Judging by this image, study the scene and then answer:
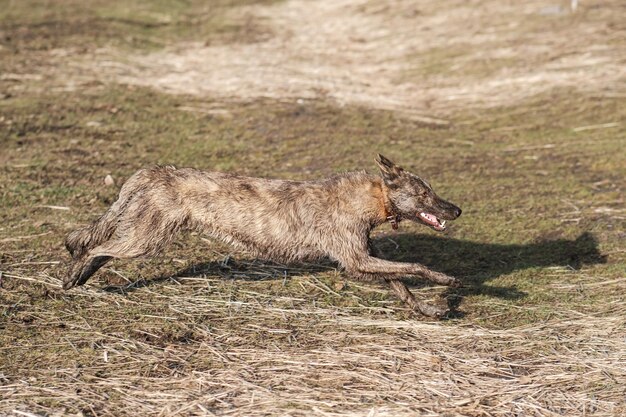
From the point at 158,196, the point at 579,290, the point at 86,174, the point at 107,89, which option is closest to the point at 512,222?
the point at 579,290

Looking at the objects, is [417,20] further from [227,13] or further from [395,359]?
[395,359]

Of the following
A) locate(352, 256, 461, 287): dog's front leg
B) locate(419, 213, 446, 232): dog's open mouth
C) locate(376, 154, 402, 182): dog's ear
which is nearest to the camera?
locate(352, 256, 461, 287): dog's front leg

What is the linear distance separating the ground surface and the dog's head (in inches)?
28.9

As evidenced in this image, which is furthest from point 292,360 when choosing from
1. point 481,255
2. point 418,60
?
point 418,60

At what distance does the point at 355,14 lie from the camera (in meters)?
24.3

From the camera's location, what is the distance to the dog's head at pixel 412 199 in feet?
27.0

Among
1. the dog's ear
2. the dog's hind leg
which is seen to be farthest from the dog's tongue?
the dog's hind leg

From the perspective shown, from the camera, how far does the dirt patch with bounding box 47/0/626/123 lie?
16406 millimetres

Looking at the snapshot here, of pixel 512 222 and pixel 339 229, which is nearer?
pixel 339 229

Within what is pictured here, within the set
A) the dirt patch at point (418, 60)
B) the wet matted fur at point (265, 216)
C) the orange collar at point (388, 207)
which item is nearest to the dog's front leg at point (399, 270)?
the wet matted fur at point (265, 216)

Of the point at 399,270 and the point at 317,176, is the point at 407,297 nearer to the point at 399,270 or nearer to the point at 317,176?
the point at 399,270

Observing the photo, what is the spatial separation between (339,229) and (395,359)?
165 centimetres

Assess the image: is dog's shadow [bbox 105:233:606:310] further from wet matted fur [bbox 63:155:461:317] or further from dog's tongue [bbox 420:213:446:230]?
dog's tongue [bbox 420:213:446:230]

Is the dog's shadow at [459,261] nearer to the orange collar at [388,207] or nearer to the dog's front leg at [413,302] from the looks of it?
the dog's front leg at [413,302]
